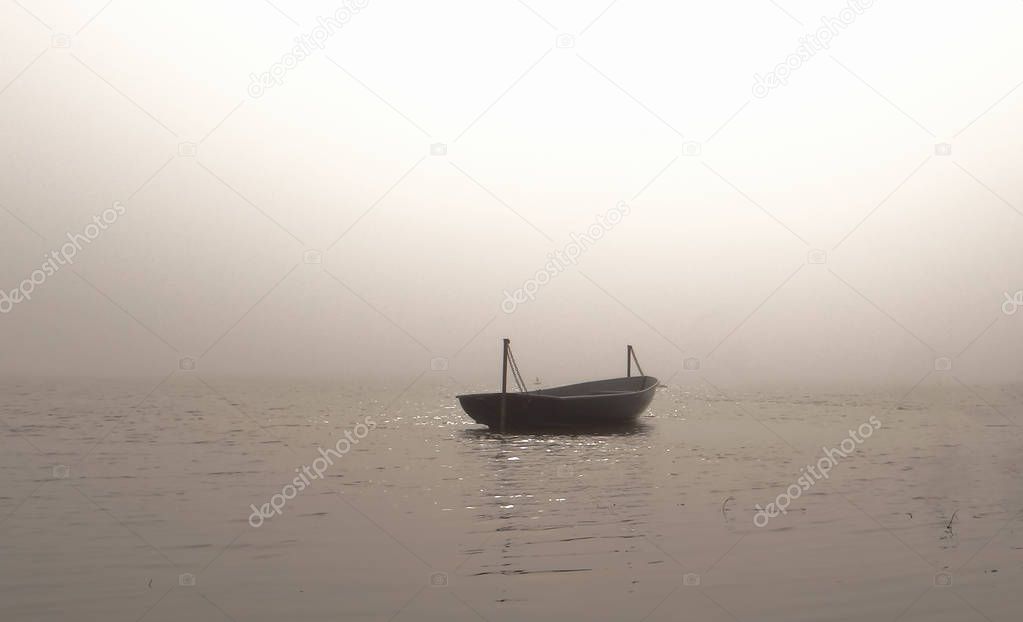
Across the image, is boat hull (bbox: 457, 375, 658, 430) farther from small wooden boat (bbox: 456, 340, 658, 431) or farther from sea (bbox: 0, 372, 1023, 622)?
sea (bbox: 0, 372, 1023, 622)

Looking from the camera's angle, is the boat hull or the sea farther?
the boat hull

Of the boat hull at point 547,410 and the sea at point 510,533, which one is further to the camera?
the boat hull at point 547,410

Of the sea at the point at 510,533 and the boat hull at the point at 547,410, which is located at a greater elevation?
the boat hull at the point at 547,410

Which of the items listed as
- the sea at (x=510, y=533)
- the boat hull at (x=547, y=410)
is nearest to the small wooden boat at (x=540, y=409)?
the boat hull at (x=547, y=410)

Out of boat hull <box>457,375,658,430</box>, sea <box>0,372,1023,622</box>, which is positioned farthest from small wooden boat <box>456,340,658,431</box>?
sea <box>0,372,1023,622</box>

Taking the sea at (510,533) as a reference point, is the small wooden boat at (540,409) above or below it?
above

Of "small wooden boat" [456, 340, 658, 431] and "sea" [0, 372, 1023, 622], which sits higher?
"small wooden boat" [456, 340, 658, 431]

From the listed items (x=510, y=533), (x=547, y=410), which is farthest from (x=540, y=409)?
(x=510, y=533)

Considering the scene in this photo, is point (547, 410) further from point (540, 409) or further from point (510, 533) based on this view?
point (510, 533)

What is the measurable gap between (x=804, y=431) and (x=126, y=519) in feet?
105

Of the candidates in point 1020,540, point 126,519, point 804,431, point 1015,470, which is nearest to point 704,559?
point 1020,540

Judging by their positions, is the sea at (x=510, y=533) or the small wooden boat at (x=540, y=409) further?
the small wooden boat at (x=540, y=409)

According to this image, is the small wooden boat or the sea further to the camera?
the small wooden boat

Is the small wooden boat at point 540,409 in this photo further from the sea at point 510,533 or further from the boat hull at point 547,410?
the sea at point 510,533
